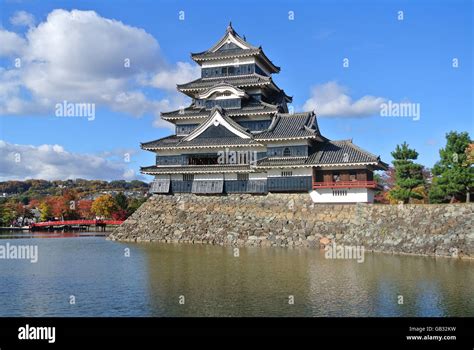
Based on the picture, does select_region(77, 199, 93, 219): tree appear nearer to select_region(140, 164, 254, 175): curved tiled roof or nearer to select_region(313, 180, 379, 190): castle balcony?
select_region(140, 164, 254, 175): curved tiled roof

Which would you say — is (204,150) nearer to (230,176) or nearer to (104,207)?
(230,176)

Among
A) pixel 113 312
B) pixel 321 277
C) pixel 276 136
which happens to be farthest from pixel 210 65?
pixel 113 312

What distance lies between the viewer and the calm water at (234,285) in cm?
1334

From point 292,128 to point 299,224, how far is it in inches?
289

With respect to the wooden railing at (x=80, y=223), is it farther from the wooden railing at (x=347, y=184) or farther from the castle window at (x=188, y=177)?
the wooden railing at (x=347, y=184)

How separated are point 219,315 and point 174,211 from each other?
77.9 feet

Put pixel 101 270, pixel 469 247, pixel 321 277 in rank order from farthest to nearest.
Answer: pixel 469 247 < pixel 101 270 < pixel 321 277

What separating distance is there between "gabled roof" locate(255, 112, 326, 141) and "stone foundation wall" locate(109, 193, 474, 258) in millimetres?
4270

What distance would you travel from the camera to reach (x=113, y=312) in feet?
43.1

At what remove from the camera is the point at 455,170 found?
29.5 m

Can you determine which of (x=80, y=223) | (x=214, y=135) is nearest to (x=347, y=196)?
(x=214, y=135)

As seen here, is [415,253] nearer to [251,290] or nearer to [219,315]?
[251,290]

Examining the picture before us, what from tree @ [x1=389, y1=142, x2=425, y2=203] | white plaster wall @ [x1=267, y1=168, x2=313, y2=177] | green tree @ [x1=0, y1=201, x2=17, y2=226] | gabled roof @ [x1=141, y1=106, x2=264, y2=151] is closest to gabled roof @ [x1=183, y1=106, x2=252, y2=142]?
gabled roof @ [x1=141, y1=106, x2=264, y2=151]

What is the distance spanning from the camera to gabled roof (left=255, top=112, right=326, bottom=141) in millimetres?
Answer: 33375
